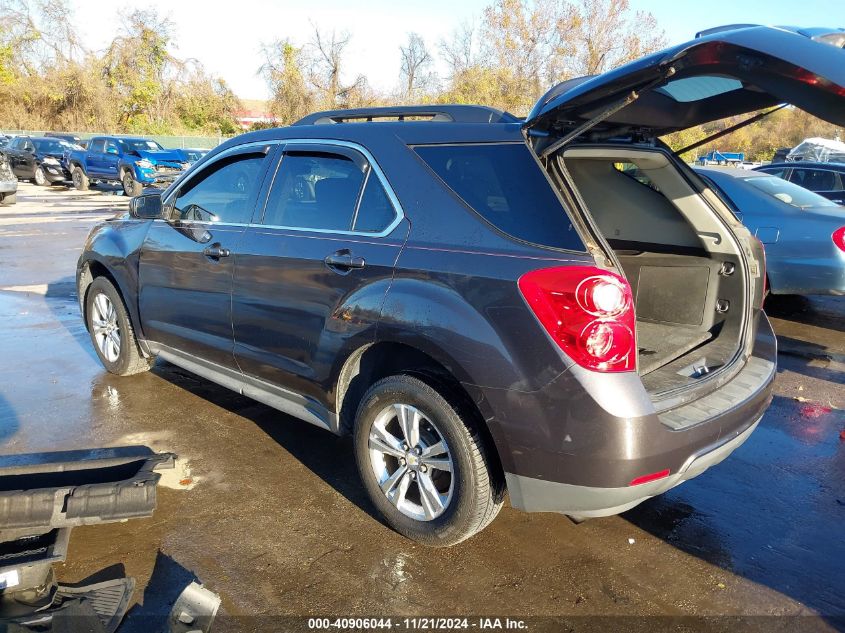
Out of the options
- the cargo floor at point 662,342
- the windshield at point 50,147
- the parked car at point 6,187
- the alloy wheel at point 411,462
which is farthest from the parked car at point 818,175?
the windshield at point 50,147

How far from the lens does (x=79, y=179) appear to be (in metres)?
24.8

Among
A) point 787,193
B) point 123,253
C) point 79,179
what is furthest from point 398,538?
point 79,179

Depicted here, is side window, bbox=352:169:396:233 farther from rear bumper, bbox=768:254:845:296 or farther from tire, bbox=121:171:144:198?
tire, bbox=121:171:144:198

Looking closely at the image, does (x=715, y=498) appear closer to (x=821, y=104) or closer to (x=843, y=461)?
(x=843, y=461)

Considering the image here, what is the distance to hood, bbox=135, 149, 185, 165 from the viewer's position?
21461 mm

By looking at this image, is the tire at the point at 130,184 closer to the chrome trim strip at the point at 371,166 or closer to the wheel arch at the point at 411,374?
the chrome trim strip at the point at 371,166

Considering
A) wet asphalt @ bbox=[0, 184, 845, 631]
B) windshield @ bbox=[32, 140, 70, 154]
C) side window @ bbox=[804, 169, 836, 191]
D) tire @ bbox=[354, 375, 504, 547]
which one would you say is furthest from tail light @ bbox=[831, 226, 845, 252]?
windshield @ bbox=[32, 140, 70, 154]

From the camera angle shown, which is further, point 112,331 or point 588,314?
point 112,331

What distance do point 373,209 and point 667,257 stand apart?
1894mm

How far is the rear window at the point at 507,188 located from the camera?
8.67 ft

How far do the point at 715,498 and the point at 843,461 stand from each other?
111cm

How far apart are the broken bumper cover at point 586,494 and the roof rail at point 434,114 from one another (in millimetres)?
1573

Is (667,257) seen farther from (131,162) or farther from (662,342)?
(131,162)

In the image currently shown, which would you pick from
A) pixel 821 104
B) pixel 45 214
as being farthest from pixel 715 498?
pixel 45 214
